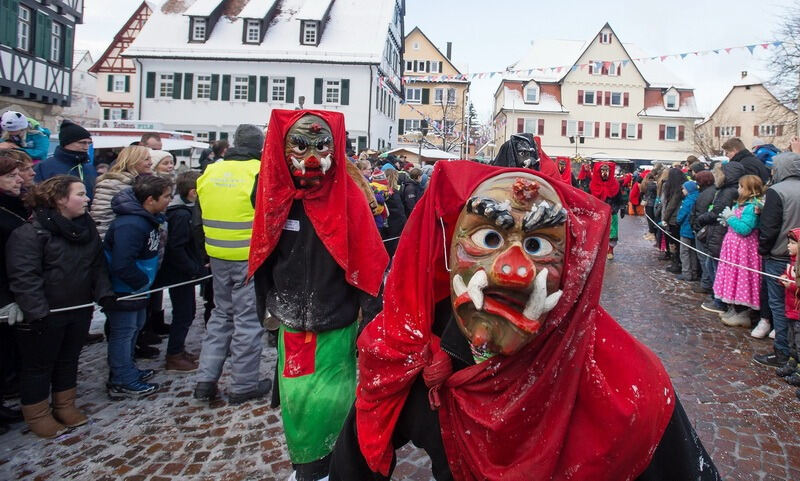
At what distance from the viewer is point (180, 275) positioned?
5.19 meters

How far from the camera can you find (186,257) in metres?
5.14

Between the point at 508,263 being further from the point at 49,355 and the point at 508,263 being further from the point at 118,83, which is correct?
the point at 118,83

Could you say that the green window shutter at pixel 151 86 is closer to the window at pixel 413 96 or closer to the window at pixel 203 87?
the window at pixel 203 87

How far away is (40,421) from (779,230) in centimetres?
667

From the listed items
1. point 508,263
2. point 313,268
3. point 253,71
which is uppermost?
point 253,71

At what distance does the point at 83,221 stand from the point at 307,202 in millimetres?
2091

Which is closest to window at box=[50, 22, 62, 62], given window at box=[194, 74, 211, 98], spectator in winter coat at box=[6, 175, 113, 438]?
window at box=[194, 74, 211, 98]

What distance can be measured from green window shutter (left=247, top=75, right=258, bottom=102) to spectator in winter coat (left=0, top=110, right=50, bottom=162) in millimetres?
25662

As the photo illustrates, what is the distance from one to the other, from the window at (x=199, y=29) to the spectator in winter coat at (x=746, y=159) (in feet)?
100

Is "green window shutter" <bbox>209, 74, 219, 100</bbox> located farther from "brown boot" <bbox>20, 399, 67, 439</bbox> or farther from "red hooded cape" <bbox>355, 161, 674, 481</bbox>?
"red hooded cape" <bbox>355, 161, 674, 481</bbox>

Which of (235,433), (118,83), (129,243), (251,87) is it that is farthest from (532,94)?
(235,433)

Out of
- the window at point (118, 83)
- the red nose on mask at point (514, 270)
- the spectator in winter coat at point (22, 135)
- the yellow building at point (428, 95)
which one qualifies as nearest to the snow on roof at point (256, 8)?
the yellow building at point (428, 95)

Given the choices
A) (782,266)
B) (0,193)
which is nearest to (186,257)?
(0,193)

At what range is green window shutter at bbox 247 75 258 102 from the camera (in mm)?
30391
